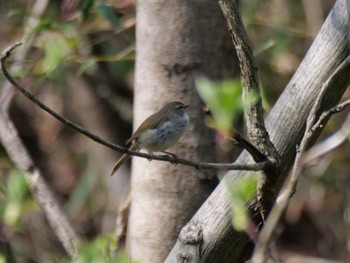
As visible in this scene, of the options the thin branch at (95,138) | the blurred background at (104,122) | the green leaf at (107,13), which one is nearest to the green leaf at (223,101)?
the thin branch at (95,138)

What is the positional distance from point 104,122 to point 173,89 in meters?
2.22

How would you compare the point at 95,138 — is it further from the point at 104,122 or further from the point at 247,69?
the point at 104,122

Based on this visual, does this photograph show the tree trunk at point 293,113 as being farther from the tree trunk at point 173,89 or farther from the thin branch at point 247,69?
the tree trunk at point 173,89

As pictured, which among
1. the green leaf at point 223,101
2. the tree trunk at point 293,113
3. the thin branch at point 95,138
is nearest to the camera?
the green leaf at point 223,101

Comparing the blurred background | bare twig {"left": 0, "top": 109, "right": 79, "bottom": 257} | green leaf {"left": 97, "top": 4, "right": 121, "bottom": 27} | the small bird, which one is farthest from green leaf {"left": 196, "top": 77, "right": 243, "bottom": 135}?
the blurred background

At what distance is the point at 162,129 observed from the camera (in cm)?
287

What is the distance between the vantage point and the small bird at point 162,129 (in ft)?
8.06

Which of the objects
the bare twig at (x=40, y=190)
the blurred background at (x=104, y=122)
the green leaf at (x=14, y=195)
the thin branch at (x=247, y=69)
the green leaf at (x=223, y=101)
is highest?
the green leaf at (x=223, y=101)

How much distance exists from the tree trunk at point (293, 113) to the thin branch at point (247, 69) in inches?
9.7

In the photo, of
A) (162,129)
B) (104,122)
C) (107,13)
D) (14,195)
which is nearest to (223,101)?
(14,195)

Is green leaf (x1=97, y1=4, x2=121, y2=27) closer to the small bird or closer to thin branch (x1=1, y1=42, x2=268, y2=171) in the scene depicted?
the small bird

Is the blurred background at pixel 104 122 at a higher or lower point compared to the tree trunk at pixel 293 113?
lower

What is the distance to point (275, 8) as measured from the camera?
521cm

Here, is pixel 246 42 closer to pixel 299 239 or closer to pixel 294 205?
pixel 294 205
